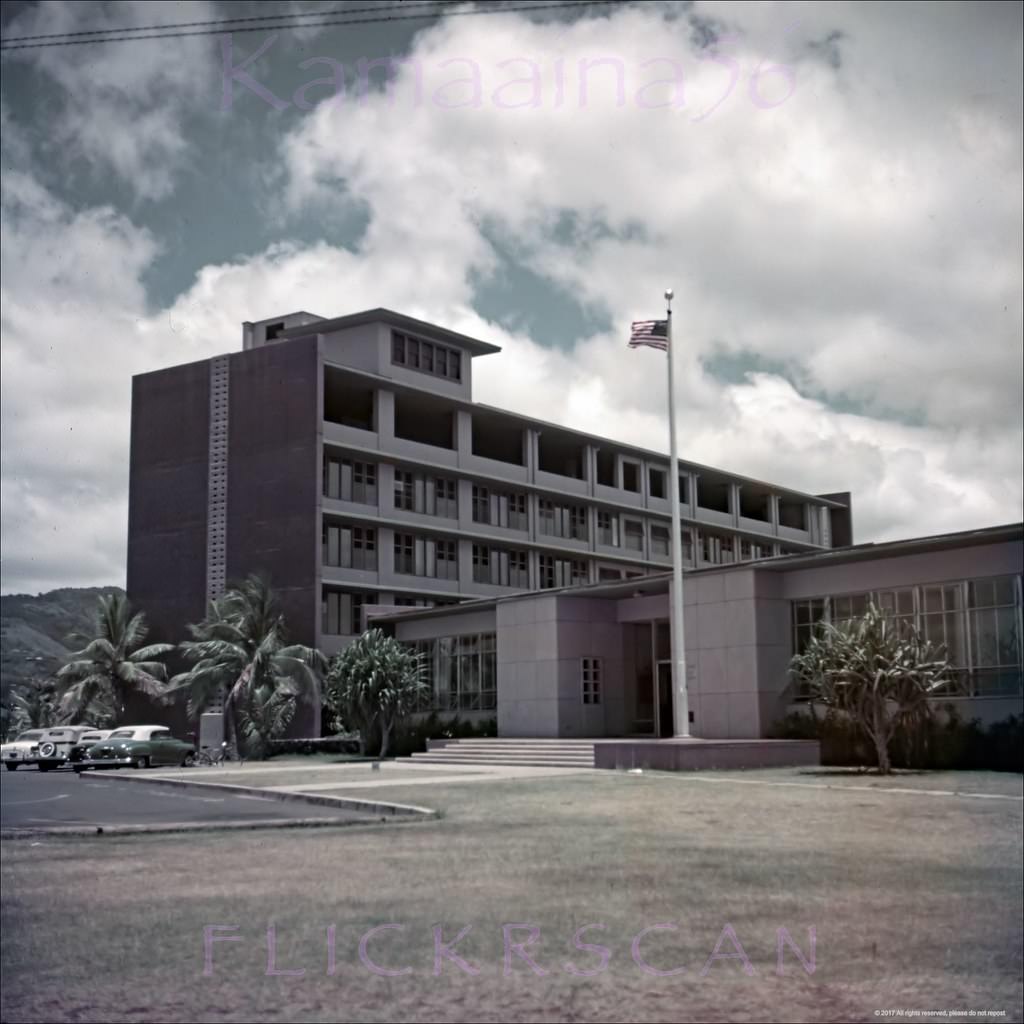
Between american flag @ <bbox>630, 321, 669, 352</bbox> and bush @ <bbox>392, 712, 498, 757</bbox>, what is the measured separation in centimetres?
1571

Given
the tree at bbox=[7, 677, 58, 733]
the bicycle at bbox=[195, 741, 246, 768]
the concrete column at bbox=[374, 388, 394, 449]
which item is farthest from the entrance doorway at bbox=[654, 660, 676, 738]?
the tree at bbox=[7, 677, 58, 733]

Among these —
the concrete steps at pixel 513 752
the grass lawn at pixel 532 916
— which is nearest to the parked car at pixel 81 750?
the concrete steps at pixel 513 752

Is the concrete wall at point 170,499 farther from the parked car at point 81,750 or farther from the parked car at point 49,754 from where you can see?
the parked car at point 49,754

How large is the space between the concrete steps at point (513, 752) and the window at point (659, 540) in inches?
1217

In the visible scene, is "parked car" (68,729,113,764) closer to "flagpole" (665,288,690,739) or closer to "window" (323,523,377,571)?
"window" (323,523,377,571)

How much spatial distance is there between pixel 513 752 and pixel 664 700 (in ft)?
23.8

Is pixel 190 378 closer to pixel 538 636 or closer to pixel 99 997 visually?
pixel 538 636

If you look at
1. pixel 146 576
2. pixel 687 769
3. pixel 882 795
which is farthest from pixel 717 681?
pixel 146 576

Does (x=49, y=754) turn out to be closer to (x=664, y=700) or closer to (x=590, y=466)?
(x=664, y=700)

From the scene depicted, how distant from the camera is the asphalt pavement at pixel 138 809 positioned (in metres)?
16.2

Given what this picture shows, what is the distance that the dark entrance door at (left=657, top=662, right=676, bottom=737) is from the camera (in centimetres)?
3894

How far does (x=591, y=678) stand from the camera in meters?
37.8

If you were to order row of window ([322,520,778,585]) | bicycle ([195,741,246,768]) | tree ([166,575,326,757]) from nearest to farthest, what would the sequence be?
bicycle ([195,741,246,768]) < tree ([166,575,326,757]) < row of window ([322,520,778,585])

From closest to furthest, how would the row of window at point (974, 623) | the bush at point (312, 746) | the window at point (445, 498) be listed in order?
the row of window at point (974, 623), the bush at point (312, 746), the window at point (445, 498)
